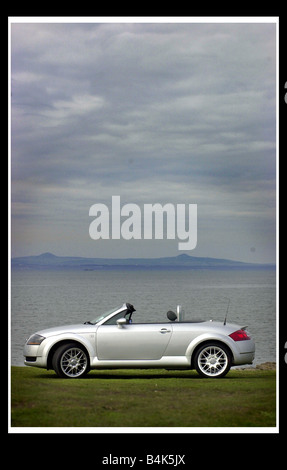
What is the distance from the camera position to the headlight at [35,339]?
1272 centimetres

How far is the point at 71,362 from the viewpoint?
41.3 ft

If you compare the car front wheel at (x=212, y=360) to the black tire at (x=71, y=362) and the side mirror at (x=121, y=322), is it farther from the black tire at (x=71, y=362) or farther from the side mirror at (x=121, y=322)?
the black tire at (x=71, y=362)

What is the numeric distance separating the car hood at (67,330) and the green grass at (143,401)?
0.80 m

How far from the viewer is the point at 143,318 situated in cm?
1313

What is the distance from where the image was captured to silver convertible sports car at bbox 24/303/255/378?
1252cm

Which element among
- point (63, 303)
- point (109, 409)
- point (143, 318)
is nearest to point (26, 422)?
point (109, 409)

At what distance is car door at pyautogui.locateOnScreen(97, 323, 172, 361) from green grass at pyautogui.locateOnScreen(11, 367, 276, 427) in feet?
1.43

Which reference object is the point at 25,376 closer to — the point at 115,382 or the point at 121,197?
the point at 115,382

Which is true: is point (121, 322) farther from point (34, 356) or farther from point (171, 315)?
point (34, 356)

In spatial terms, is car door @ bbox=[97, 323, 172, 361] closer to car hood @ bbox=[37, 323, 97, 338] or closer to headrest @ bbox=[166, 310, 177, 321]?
car hood @ bbox=[37, 323, 97, 338]

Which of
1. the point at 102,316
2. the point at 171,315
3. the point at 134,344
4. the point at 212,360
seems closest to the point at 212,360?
the point at 212,360

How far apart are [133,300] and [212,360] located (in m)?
4.27

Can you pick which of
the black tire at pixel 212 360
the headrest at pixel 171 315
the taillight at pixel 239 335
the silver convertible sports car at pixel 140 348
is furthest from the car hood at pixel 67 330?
the taillight at pixel 239 335

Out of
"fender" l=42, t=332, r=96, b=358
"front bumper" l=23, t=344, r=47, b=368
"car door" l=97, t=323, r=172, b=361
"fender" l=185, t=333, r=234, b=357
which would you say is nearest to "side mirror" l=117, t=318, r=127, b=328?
"car door" l=97, t=323, r=172, b=361
